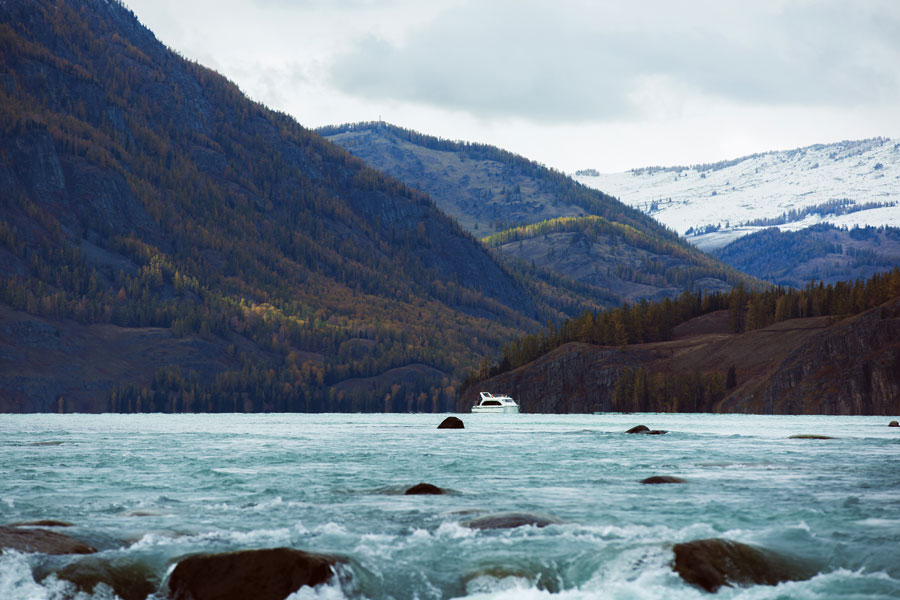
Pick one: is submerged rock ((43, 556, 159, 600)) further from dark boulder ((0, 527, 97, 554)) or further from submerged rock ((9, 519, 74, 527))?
submerged rock ((9, 519, 74, 527))

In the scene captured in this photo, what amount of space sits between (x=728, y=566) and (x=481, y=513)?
14639 millimetres

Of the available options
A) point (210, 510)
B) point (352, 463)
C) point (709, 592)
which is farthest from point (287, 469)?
point (709, 592)

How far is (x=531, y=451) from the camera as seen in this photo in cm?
10144

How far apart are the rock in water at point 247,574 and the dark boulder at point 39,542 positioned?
570cm

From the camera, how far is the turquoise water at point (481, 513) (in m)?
35.6

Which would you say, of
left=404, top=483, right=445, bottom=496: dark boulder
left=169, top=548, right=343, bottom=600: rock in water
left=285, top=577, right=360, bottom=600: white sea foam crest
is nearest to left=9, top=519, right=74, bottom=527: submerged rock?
left=169, top=548, right=343, bottom=600: rock in water

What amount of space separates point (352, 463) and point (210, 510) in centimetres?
3406

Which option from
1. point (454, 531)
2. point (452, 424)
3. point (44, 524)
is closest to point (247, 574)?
point (454, 531)

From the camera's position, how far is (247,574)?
33875mm

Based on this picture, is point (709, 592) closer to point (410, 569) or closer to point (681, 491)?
point (410, 569)

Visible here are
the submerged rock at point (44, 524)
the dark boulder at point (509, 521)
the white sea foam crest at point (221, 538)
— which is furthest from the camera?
the dark boulder at point (509, 521)

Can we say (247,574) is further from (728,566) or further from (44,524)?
(728,566)

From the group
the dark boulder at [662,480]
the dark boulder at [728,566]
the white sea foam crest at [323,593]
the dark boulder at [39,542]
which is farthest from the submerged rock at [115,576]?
the dark boulder at [662,480]

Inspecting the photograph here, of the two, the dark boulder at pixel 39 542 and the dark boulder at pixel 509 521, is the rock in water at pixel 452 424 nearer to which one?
the dark boulder at pixel 509 521
